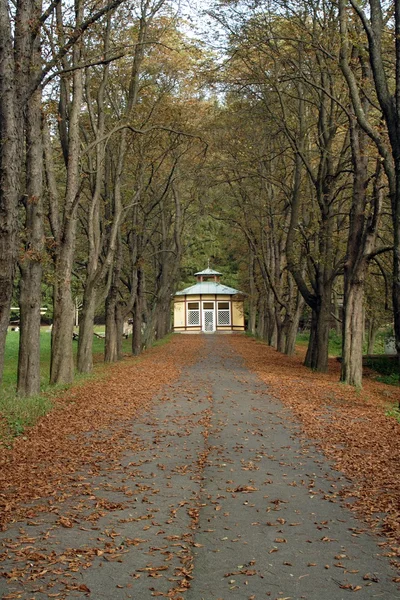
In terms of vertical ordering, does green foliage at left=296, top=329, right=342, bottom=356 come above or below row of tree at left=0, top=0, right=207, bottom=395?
below

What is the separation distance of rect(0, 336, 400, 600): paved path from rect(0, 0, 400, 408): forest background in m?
2.57

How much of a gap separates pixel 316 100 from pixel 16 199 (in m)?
15.7

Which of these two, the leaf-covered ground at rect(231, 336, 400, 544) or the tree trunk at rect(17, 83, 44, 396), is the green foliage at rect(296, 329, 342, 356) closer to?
the leaf-covered ground at rect(231, 336, 400, 544)

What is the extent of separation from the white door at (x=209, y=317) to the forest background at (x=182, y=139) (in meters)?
33.0

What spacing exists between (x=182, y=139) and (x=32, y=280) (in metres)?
15.4

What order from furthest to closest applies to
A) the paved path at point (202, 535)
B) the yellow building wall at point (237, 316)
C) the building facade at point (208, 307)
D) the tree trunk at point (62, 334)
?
→ the yellow building wall at point (237, 316) < the building facade at point (208, 307) < the tree trunk at point (62, 334) < the paved path at point (202, 535)

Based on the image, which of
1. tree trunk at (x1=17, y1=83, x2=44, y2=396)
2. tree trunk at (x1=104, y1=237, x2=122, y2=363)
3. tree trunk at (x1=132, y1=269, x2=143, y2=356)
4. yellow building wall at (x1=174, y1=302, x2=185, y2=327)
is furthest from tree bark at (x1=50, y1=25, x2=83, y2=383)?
yellow building wall at (x1=174, y1=302, x2=185, y2=327)

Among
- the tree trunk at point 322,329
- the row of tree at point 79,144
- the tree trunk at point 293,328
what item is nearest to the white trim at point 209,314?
the row of tree at point 79,144

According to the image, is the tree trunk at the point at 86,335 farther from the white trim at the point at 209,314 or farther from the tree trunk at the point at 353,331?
the white trim at the point at 209,314

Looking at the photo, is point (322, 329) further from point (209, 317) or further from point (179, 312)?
point (179, 312)

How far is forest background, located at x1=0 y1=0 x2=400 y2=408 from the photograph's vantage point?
A: 10.5 metres

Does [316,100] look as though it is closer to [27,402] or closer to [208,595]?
[27,402]

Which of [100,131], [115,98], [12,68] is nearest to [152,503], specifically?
[12,68]

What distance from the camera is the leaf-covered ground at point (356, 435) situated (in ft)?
21.2
